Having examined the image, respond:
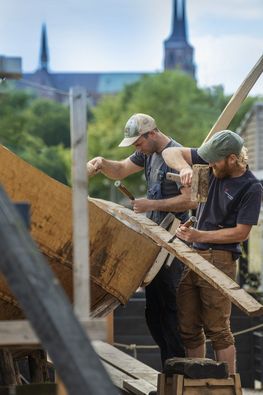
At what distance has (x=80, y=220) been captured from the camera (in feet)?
19.4

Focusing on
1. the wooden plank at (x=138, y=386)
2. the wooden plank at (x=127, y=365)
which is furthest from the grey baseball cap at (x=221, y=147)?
the wooden plank at (x=127, y=365)

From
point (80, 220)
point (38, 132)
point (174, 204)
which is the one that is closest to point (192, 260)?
point (174, 204)

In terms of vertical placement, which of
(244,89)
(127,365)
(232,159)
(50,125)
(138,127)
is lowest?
(127,365)

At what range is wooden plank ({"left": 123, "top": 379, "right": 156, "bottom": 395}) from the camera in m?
9.30

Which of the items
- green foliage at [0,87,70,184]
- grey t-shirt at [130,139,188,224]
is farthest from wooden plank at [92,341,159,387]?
green foliage at [0,87,70,184]

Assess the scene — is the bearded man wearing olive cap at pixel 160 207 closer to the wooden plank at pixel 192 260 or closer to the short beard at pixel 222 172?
the wooden plank at pixel 192 260

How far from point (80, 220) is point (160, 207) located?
11.5 feet

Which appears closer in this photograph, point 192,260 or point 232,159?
point 192,260

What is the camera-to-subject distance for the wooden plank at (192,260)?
25.5 feet

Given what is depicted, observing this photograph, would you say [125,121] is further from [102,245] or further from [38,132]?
[102,245]

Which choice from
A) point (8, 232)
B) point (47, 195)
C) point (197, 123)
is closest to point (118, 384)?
point (47, 195)

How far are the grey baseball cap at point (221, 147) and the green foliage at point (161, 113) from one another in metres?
69.3

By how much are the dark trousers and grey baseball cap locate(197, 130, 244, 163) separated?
2.71 feet

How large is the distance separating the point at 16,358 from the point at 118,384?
771 mm
